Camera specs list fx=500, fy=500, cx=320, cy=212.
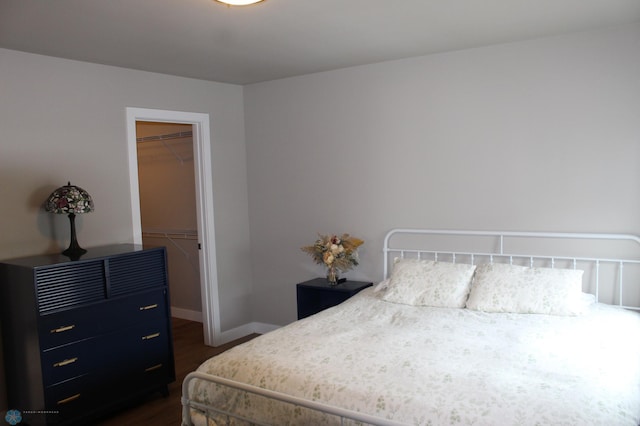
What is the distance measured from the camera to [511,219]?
3432mm

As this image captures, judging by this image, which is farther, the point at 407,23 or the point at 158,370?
the point at 158,370

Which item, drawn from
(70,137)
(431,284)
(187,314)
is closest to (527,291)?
(431,284)

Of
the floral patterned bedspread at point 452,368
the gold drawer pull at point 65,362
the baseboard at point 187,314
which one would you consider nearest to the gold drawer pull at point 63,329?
the gold drawer pull at point 65,362

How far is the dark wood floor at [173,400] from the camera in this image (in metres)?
3.19

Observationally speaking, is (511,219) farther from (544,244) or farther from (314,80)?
(314,80)

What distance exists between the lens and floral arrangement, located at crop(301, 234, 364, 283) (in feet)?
12.8

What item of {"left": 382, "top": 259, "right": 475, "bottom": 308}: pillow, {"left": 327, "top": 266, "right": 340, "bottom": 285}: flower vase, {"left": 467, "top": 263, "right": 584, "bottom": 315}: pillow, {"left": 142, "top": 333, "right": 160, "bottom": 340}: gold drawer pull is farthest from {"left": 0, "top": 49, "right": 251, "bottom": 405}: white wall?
{"left": 467, "top": 263, "right": 584, "bottom": 315}: pillow

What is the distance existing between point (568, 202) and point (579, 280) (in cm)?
55

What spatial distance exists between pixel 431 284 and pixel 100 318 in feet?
6.95

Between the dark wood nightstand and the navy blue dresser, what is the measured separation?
44.9 inches

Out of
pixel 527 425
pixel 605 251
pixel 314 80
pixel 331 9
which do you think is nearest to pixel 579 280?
pixel 605 251

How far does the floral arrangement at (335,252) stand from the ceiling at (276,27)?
140 centimetres

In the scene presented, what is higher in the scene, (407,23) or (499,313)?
(407,23)

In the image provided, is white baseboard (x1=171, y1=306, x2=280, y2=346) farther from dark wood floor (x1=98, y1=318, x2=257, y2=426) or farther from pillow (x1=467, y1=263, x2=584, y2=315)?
pillow (x1=467, y1=263, x2=584, y2=315)
